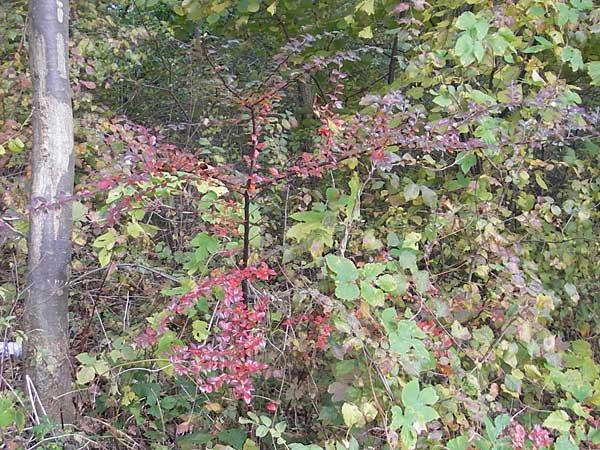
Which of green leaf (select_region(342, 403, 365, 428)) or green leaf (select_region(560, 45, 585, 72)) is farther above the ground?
green leaf (select_region(560, 45, 585, 72))

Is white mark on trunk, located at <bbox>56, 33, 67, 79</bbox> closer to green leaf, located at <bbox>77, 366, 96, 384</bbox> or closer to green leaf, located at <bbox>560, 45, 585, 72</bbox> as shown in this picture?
green leaf, located at <bbox>77, 366, 96, 384</bbox>

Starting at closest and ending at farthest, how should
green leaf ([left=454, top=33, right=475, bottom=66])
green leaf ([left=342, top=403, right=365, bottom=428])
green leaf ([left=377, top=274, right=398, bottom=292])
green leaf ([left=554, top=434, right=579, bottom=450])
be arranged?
green leaf ([left=342, top=403, right=365, bottom=428]) < green leaf ([left=377, top=274, right=398, bottom=292]) < green leaf ([left=554, top=434, right=579, bottom=450]) < green leaf ([left=454, top=33, right=475, bottom=66])

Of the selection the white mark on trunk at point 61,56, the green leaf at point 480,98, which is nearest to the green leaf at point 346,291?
the green leaf at point 480,98

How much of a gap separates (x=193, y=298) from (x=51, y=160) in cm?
94

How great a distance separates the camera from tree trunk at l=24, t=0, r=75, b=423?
2400mm

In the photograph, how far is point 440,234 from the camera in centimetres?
281

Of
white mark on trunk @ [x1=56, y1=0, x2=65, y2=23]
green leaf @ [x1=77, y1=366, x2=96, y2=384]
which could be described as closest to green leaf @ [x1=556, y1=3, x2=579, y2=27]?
white mark on trunk @ [x1=56, y1=0, x2=65, y2=23]

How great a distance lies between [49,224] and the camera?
7.99 feet

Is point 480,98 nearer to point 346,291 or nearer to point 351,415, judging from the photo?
point 346,291

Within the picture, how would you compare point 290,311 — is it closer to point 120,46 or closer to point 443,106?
point 443,106

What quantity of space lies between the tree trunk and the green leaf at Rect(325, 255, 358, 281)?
1194mm

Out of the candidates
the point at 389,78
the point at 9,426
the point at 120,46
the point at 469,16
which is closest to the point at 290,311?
the point at 9,426

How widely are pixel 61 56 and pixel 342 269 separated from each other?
156cm

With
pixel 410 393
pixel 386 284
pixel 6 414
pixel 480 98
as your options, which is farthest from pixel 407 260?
pixel 6 414
